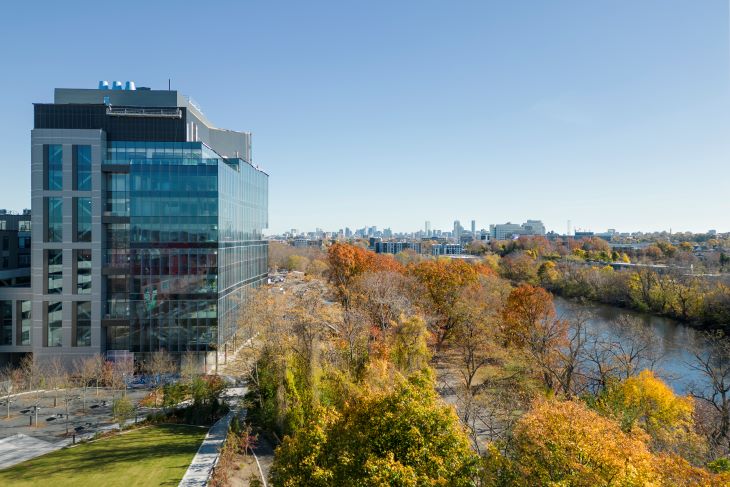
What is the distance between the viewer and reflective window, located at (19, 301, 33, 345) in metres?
35.4

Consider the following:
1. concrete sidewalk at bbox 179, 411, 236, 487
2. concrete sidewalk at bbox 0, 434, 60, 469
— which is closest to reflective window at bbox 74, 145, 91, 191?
concrete sidewalk at bbox 0, 434, 60, 469

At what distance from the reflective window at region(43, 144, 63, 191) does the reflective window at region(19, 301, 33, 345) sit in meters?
9.43

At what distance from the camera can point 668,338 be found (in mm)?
46938

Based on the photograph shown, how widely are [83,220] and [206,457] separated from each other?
2342 centimetres

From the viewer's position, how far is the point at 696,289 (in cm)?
5541

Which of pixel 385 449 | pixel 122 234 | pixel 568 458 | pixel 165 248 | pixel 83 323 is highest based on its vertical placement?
pixel 122 234

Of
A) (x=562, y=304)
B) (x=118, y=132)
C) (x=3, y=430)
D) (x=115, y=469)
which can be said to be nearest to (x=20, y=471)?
(x=115, y=469)

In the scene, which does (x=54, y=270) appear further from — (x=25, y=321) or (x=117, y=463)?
(x=117, y=463)

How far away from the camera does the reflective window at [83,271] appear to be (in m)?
35.2

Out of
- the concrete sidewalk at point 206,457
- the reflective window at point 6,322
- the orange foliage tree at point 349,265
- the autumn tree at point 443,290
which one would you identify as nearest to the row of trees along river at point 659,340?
the autumn tree at point 443,290

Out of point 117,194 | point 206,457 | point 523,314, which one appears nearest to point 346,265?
point 523,314

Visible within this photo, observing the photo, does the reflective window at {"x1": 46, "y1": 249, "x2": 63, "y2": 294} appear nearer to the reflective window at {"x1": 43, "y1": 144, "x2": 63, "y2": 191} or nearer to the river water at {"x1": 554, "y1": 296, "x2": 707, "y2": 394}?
the reflective window at {"x1": 43, "y1": 144, "x2": 63, "y2": 191}

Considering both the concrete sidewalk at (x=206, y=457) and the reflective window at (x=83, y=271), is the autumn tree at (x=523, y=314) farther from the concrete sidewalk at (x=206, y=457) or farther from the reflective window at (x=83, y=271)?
the reflective window at (x=83, y=271)

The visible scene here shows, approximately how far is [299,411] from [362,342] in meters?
8.15
